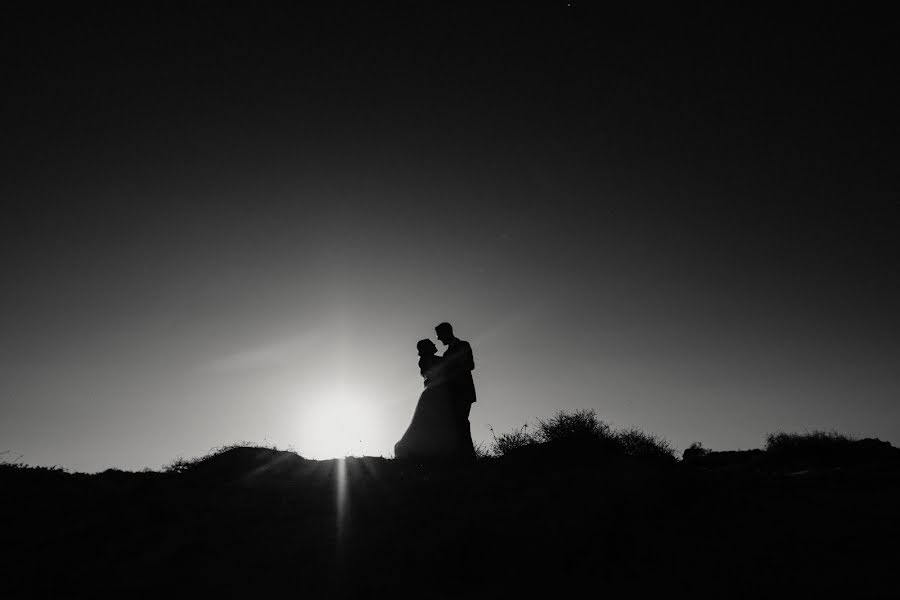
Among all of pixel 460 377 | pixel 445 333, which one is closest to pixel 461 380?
pixel 460 377

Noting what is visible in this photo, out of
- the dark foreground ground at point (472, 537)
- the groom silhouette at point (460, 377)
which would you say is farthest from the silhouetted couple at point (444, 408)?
the dark foreground ground at point (472, 537)

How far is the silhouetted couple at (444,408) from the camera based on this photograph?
11031 mm

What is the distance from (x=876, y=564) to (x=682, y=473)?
88.5 inches

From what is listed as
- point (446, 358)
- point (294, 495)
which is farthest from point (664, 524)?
point (446, 358)

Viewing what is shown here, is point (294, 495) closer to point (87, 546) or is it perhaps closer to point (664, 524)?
point (87, 546)

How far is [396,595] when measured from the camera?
4.18m

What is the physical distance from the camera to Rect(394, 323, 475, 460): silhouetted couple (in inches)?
434

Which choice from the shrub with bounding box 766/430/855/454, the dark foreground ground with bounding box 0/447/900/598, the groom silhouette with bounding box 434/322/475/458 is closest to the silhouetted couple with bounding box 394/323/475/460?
the groom silhouette with bounding box 434/322/475/458

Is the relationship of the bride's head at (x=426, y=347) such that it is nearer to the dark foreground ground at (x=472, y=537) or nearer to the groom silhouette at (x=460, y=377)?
the groom silhouette at (x=460, y=377)

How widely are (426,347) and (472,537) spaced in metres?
7.27

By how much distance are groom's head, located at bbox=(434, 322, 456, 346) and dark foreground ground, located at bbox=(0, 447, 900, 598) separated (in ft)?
15.5

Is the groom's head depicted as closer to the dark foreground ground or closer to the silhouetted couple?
the silhouetted couple

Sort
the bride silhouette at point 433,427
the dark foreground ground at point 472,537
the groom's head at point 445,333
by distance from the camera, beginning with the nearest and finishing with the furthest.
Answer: the dark foreground ground at point 472,537, the bride silhouette at point 433,427, the groom's head at point 445,333

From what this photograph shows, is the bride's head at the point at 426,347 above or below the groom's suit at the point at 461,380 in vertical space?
above
